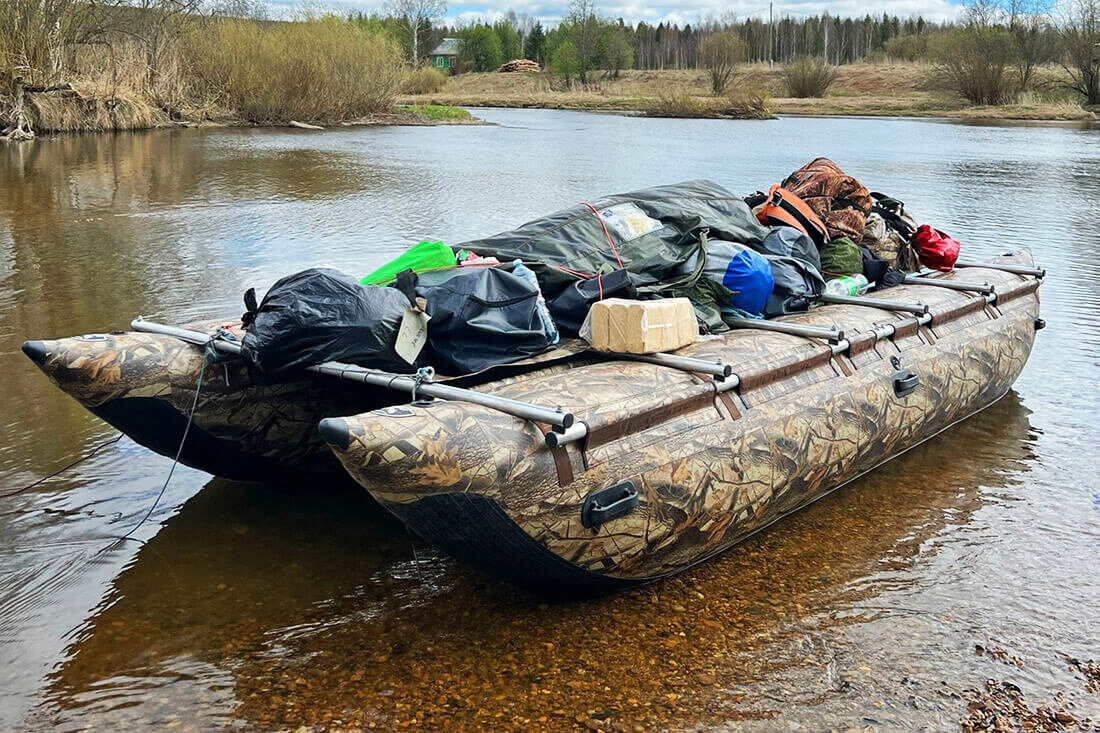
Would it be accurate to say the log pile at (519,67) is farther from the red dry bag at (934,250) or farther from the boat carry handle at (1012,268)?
the red dry bag at (934,250)

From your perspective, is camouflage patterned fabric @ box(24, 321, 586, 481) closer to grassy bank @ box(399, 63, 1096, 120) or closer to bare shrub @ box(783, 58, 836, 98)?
grassy bank @ box(399, 63, 1096, 120)

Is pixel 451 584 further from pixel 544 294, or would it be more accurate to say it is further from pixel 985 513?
pixel 985 513

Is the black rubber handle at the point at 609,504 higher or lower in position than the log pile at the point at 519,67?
lower

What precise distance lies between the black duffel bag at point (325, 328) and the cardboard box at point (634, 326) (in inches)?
33.4

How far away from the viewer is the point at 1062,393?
7.18 m

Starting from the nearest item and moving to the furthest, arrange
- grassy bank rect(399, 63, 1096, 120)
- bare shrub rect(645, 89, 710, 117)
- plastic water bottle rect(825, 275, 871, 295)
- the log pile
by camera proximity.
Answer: plastic water bottle rect(825, 275, 871, 295) → bare shrub rect(645, 89, 710, 117) → grassy bank rect(399, 63, 1096, 120) → the log pile

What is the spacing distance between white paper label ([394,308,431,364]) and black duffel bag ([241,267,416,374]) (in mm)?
44

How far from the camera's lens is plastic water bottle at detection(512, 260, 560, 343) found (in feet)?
15.2

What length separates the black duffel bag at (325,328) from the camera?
4.25 metres

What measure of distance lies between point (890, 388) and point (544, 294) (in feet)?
6.14

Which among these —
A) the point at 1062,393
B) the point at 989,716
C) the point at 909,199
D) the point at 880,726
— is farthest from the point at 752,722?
the point at 909,199

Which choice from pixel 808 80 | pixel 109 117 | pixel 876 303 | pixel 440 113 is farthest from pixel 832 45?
pixel 876 303

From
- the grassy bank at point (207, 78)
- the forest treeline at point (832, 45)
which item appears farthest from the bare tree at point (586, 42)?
the grassy bank at point (207, 78)

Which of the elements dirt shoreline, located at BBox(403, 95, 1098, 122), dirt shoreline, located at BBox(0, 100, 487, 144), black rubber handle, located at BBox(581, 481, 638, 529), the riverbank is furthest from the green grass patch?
black rubber handle, located at BBox(581, 481, 638, 529)
